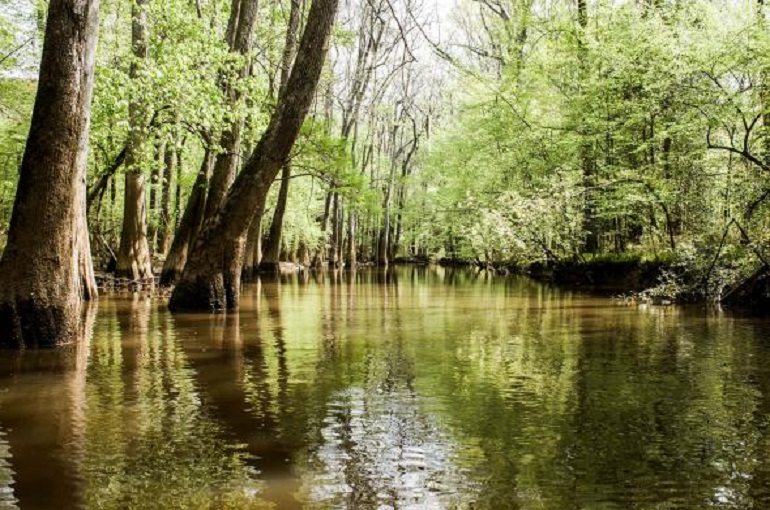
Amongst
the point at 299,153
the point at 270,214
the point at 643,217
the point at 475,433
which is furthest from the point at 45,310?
the point at 270,214

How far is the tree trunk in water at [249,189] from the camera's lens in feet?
36.3

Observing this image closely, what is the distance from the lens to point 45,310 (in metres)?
8.09

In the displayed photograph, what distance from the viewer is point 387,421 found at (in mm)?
5109

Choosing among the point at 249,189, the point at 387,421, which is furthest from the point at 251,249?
A: the point at 387,421

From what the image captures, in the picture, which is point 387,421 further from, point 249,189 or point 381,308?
point 381,308

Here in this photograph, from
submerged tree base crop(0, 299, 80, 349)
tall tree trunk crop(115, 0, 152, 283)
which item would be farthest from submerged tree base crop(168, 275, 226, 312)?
tall tree trunk crop(115, 0, 152, 283)

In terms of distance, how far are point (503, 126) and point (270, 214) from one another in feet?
51.9

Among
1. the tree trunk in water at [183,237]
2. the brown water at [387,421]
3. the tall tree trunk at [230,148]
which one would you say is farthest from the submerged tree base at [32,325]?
the tree trunk in water at [183,237]

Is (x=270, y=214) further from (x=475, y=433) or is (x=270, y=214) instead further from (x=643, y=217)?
(x=475, y=433)

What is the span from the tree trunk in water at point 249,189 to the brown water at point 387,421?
2582mm

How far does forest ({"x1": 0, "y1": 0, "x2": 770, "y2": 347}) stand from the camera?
811 centimetres

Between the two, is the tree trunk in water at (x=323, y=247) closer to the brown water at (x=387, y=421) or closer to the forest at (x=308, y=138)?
the forest at (x=308, y=138)

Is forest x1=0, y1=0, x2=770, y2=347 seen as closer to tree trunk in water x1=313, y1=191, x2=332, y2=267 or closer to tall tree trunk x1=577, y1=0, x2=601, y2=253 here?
tall tree trunk x1=577, y1=0, x2=601, y2=253

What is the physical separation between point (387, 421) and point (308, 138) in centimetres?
1706
